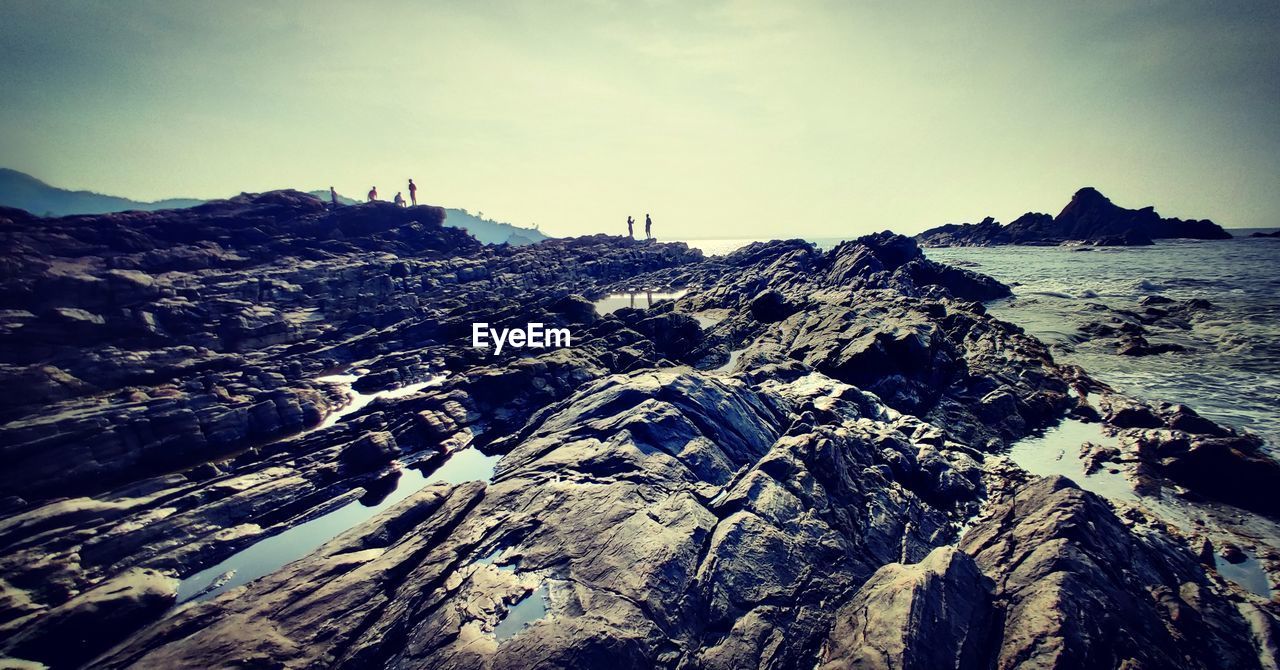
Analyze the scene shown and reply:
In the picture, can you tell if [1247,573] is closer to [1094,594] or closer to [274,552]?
[1094,594]

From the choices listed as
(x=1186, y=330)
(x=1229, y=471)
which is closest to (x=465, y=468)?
(x=1229, y=471)

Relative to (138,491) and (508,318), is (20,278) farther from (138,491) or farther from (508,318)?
(508,318)

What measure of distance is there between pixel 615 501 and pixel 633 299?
37250mm

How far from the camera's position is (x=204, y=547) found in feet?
40.2

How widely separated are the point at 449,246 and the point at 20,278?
3674cm

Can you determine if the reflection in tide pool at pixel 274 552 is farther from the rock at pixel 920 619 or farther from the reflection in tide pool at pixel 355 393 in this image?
the rock at pixel 920 619

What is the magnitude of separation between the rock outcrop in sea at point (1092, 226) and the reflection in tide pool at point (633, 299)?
104 m

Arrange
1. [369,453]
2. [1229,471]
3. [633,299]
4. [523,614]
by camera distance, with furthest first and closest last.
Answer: [633,299] → [369,453] → [1229,471] → [523,614]

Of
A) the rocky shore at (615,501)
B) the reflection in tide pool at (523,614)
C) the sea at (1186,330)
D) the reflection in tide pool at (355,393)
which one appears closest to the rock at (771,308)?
the rocky shore at (615,501)

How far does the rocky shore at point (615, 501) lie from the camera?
729cm

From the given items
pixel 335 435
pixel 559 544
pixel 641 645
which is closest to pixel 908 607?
pixel 641 645

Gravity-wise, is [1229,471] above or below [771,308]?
below

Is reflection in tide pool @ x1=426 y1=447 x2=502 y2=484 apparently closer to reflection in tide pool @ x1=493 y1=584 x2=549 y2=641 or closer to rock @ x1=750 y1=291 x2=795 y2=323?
reflection in tide pool @ x1=493 y1=584 x2=549 y2=641

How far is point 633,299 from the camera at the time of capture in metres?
46.5
